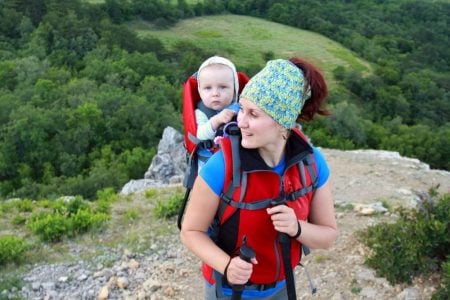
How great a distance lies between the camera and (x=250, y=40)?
68.8m

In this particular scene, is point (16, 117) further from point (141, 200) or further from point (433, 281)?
point (433, 281)

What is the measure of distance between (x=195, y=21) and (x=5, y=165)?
50.5 m

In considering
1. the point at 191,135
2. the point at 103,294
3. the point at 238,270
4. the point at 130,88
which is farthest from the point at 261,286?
the point at 130,88

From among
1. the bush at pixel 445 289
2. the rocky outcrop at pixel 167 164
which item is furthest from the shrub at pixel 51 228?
the rocky outcrop at pixel 167 164

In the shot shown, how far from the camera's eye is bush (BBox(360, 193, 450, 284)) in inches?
208

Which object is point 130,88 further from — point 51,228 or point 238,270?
point 238,270

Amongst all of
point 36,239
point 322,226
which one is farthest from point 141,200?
point 322,226

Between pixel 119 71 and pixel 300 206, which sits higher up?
pixel 300 206

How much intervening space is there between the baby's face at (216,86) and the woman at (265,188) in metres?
0.88

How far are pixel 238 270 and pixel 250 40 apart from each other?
224ft

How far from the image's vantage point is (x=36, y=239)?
7262mm

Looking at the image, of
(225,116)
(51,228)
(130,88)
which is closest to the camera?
(225,116)

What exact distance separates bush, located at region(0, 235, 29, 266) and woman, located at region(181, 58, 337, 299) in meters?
4.70

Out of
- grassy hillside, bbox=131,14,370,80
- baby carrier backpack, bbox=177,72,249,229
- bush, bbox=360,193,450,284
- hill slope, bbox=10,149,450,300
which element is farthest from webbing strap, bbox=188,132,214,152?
grassy hillside, bbox=131,14,370,80
